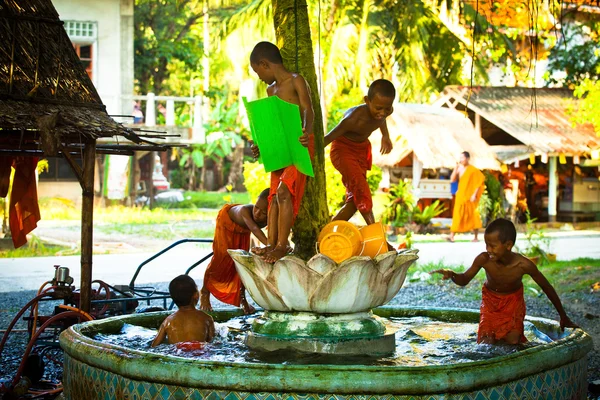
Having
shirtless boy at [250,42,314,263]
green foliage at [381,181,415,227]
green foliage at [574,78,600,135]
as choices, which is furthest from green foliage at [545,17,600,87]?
shirtless boy at [250,42,314,263]

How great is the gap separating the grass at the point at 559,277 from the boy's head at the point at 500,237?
21.1 feet

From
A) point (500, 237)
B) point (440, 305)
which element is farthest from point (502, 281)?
point (440, 305)

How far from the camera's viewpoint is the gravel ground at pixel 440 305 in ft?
24.9

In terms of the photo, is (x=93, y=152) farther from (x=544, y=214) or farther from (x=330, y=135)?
(x=544, y=214)

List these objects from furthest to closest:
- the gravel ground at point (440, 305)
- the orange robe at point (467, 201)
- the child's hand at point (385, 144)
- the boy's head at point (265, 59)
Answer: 1. the orange robe at point (467, 201)
2. the gravel ground at point (440, 305)
3. the child's hand at point (385, 144)
4. the boy's head at point (265, 59)

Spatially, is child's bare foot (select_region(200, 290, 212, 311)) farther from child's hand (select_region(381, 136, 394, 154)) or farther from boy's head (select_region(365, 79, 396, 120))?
boy's head (select_region(365, 79, 396, 120))

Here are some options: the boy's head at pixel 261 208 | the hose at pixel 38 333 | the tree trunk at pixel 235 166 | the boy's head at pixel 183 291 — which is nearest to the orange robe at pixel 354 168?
the boy's head at pixel 261 208

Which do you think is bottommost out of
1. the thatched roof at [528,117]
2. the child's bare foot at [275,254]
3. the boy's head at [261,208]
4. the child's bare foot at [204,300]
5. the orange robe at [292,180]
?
the child's bare foot at [204,300]

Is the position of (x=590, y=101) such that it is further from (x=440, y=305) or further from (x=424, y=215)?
(x=440, y=305)

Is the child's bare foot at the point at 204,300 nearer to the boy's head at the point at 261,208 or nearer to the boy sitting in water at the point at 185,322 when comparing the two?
the boy's head at the point at 261,208

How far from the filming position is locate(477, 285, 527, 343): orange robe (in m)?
5.70

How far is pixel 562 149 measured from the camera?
23.2m

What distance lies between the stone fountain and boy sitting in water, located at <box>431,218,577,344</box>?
0.59m

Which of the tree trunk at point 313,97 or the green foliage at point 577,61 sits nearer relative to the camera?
the tree trunk at point 313,97
